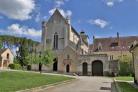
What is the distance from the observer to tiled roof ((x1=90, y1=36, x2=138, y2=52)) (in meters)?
64.5

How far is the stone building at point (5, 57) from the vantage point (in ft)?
251

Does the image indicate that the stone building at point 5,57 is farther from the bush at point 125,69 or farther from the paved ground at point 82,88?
the paved ground at point 82,88

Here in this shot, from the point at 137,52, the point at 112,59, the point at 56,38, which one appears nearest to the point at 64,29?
the point at 56,38

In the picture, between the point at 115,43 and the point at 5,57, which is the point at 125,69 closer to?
the point at 115,43

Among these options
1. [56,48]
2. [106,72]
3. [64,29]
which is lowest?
[106,72]

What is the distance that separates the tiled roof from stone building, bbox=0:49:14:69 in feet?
94.2

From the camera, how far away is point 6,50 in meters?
79.4

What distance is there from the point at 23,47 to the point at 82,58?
32979mm

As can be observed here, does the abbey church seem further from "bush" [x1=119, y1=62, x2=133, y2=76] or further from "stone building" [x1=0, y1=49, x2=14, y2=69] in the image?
"stone building" [x1=0, y1=49, x2=14, y2=69]

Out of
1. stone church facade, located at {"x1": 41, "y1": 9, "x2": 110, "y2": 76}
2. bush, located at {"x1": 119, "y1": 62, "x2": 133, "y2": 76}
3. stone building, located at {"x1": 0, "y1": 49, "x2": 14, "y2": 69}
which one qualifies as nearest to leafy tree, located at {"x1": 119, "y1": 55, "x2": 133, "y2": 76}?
bush, located at {"x1": 119, "y1": 62, "x2": 133, "y2": 76}

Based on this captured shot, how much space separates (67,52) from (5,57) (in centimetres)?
2698

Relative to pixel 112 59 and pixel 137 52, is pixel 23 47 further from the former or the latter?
pixel 137 52

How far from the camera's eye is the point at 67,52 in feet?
201

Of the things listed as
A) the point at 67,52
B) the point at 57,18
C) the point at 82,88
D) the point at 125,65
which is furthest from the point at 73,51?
the point at 82,88
